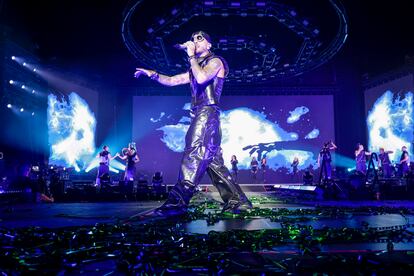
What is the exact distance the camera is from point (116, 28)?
13.8 metres

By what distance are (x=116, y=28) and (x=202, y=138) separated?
1181 centimetres

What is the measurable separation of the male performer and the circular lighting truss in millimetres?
9061

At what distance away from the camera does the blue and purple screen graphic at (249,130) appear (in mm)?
20906

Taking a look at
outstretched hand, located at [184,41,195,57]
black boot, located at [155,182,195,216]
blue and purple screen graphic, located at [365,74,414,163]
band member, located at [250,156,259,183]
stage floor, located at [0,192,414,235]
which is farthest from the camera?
band member, located at [250,156,259,183]

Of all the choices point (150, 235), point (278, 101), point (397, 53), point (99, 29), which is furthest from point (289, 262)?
point (278, 101)

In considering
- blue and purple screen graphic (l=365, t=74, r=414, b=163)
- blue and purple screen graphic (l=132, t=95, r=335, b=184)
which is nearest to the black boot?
blue and purple screen graphic (l=132, t=95, r=335, b=184)

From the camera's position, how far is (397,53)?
53.0 ft

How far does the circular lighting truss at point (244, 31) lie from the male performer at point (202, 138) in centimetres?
906

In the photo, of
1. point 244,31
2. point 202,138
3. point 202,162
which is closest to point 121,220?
point 202,162

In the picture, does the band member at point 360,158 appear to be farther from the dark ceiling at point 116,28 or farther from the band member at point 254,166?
the band member at point 254,166

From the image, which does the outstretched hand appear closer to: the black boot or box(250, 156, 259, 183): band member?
the black boot

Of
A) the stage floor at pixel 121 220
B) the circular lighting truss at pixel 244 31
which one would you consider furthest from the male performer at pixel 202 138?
the circular lighting truss at pixel 244 31

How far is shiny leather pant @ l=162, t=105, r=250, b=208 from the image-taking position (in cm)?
350

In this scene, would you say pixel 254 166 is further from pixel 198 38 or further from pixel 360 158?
pixel 198 38
